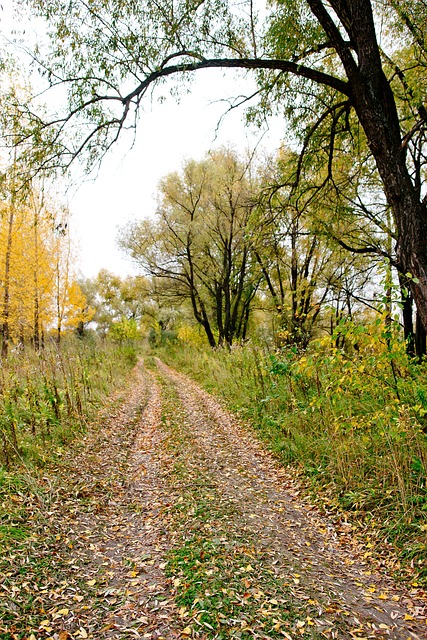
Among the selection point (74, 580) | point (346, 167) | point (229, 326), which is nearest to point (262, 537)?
point (74, 580)

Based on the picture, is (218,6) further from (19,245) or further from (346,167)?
(19,245)

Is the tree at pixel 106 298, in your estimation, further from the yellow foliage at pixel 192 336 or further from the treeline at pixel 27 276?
the treeline at pixel 27 276

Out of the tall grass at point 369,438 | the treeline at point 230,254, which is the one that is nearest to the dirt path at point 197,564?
the tall grass at point 369,438

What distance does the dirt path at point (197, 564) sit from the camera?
2.73 m

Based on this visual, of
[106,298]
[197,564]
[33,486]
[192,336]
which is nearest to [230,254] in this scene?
[192,336]

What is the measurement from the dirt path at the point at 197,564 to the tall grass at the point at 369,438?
376 millimetres

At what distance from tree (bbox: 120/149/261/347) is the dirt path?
12623 mm

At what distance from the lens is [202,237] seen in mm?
18094

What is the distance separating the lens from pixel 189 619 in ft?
9.07

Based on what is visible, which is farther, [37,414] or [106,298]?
[106,298]

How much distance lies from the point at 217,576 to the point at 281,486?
2.10 m

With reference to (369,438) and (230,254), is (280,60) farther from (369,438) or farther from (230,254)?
(230,254)

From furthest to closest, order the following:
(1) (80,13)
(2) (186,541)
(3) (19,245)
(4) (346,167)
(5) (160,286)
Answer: (5) (160,286) → (3) (19,245) → (4) (346,167) → (1) (80,13) → (2) (186,541)

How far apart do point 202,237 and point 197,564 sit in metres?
15.8
